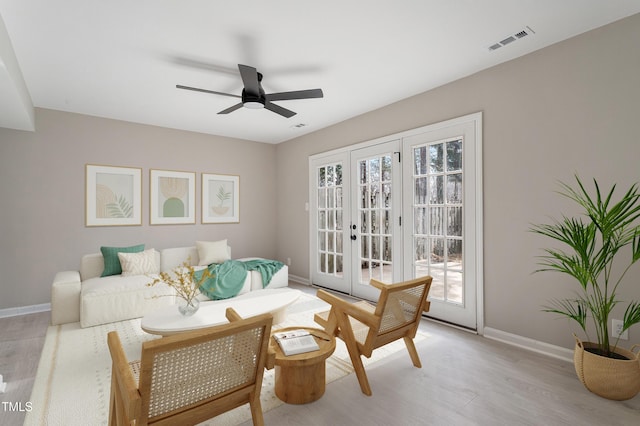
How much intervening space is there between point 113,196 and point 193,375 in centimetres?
423

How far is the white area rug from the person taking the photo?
6.60 feet

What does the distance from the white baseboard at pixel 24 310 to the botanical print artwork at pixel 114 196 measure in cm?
134

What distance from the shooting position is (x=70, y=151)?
4.40m

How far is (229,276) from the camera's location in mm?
4461

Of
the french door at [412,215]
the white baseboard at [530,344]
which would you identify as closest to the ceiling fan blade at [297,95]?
the french door at [412,215]

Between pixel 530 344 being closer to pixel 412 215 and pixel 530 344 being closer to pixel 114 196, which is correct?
pixel 412 215

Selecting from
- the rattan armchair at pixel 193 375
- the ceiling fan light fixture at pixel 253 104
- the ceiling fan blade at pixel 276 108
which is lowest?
the rattan armchair at pixel 193 375

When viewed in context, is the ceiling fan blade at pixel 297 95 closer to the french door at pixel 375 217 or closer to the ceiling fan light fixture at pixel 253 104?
the ceiling fan light fixture at pixel 253 104

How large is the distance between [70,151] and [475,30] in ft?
16.6

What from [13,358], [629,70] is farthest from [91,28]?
[629,70]

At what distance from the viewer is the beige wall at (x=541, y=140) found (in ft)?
7.97

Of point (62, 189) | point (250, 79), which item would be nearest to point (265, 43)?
point (250, 79)

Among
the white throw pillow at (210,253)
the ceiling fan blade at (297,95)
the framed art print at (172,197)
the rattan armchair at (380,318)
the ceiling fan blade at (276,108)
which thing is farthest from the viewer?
the framed art print at (172,197)

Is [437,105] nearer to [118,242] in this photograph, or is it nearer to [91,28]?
[91,28]
